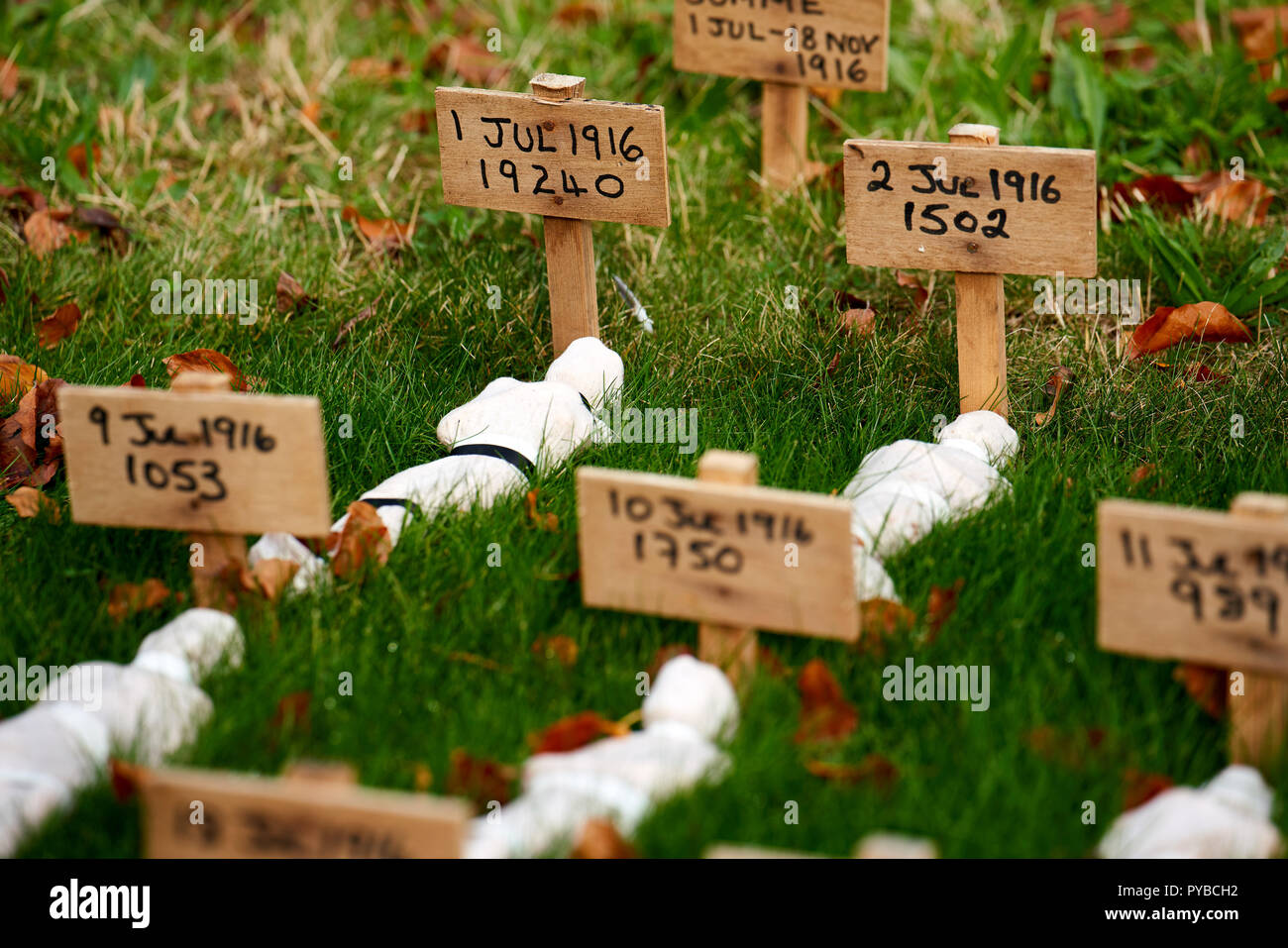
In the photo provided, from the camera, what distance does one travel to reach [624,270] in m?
3.35

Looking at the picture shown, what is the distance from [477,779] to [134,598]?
0.73 m

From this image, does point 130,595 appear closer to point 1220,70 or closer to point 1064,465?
point 1064,465

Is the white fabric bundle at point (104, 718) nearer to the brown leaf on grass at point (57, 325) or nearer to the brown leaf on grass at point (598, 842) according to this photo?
the brown leaf on grass at point (598, 842)

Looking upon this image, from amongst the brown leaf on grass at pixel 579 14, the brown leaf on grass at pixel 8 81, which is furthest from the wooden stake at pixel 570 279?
the brown leaf on grass at pixel 8 81

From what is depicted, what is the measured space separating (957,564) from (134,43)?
3544 millimetres

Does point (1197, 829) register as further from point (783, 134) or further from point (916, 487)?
point (783, 134)

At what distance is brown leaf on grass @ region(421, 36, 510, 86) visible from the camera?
4316 mm

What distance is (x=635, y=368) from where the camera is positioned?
117 inches

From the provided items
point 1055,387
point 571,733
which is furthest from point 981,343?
point 571,733

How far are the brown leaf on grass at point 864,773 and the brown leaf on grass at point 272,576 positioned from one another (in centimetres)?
88

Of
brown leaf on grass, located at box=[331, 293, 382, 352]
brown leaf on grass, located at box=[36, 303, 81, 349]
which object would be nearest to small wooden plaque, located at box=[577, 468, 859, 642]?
brown leaf on grass, located at box=[331, 293, 382, 352]
